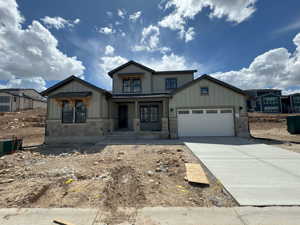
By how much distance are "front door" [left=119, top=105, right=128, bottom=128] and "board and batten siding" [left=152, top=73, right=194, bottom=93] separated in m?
3.82

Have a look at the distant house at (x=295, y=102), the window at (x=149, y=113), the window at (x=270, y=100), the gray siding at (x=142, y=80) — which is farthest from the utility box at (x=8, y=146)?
the distant house at (x=295, y=102)

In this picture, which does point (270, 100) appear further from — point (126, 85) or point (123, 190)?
point (123, 190)

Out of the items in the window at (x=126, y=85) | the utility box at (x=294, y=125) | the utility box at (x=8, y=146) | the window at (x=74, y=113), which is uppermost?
the window at (x=126, y=85)

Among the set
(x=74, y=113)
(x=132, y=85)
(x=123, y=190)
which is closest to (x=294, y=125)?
(x=132, y=85)

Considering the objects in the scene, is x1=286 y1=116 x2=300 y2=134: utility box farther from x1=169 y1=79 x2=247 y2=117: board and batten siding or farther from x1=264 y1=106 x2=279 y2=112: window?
x1=264 y1=106 x2=279 y2=112: window

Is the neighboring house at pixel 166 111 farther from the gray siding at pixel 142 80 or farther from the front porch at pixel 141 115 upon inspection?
the gray siding at pixel 142 80

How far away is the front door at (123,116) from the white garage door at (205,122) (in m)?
5.79

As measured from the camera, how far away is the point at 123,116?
1437cm

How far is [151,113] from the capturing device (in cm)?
1401

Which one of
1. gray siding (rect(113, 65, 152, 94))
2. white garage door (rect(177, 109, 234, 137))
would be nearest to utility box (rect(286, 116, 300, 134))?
white garage door (rect(177, 109, 234, 137))

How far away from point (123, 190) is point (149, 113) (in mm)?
10758

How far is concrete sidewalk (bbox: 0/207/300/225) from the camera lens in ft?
7.65

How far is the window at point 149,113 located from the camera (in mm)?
13916

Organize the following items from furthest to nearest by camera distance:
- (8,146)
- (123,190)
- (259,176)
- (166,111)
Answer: (166,111), (8,146), (259,176), (123,190)
